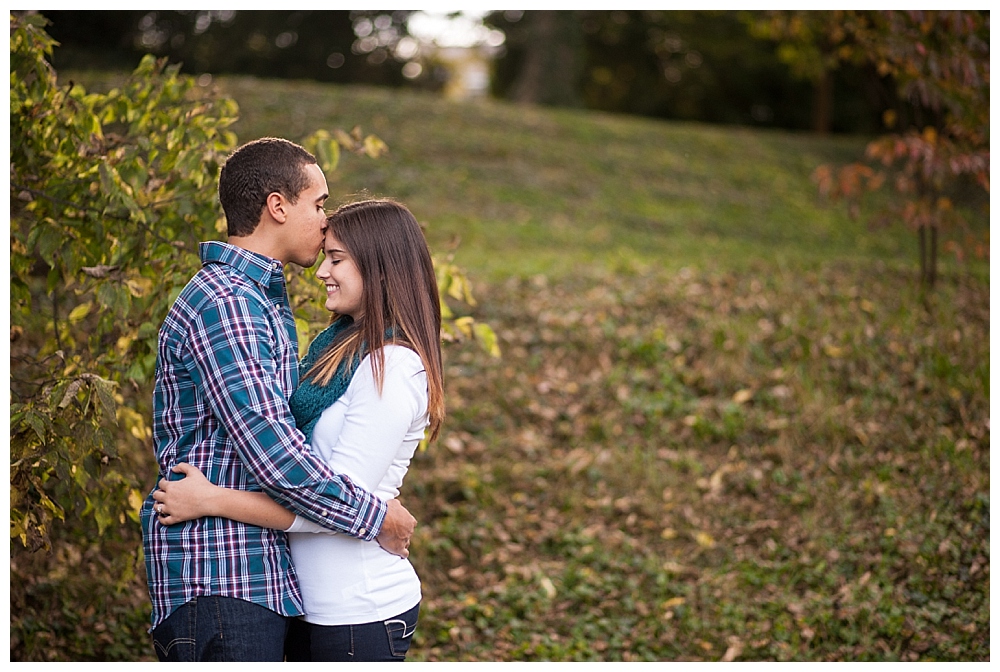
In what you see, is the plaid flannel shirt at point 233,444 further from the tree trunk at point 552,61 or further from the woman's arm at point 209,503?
the tree trunk at point 552,61

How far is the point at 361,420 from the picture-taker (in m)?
2.07

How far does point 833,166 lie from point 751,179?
6.56 ft

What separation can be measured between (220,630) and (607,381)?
5346mm

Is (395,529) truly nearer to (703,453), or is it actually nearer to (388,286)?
(388,286)

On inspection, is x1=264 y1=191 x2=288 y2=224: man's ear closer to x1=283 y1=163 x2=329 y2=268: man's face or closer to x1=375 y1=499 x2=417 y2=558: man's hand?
x1=283 y1=163 x2=329 y2=268: man's face

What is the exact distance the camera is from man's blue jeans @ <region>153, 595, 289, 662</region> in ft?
6.67

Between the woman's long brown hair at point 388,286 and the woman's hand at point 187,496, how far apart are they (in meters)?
0.35

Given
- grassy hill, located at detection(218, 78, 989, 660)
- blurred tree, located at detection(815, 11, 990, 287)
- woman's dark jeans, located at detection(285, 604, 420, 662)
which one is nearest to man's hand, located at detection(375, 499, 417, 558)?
woman's dark jeans, located at detection(285, 604, 420, 662)

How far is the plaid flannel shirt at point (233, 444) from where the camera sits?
1.98m

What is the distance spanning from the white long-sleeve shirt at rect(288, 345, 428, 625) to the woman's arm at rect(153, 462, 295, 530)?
0.07 m

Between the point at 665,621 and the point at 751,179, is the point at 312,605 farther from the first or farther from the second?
the point at 751,179

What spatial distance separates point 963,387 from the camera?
7.00 metres

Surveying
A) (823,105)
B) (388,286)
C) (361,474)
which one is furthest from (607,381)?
(823,105)

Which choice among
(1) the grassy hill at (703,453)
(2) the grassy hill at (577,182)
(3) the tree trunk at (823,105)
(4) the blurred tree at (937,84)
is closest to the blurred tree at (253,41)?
(2) the grassy hill at (577,182)
